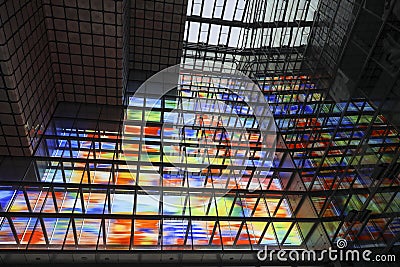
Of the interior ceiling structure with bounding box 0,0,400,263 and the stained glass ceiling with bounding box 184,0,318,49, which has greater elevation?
the stained glass ceiling with bounding box 184,0,318,49

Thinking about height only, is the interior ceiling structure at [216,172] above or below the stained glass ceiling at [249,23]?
below

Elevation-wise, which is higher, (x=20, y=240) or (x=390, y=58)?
(x=390, y=58)

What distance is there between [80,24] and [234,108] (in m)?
9.99

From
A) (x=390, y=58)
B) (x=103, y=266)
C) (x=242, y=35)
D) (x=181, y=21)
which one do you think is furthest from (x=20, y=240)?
(x=242, y=35)

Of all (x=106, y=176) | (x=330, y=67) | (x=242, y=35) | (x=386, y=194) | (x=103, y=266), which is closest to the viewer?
(x=386, y=194)

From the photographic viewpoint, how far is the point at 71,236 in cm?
1089

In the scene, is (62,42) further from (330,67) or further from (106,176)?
(330,67)

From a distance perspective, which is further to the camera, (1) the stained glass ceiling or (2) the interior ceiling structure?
(1) the stained glass ceiling

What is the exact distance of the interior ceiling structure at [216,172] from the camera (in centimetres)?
1021

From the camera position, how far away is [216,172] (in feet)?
46.6

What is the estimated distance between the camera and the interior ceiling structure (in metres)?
10.2

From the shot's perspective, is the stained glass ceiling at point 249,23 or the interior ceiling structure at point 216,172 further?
the stained glass ceiling at point 249,23

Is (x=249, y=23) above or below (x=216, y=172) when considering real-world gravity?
above

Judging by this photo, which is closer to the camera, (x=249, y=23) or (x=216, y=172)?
(x=216, y=172)
